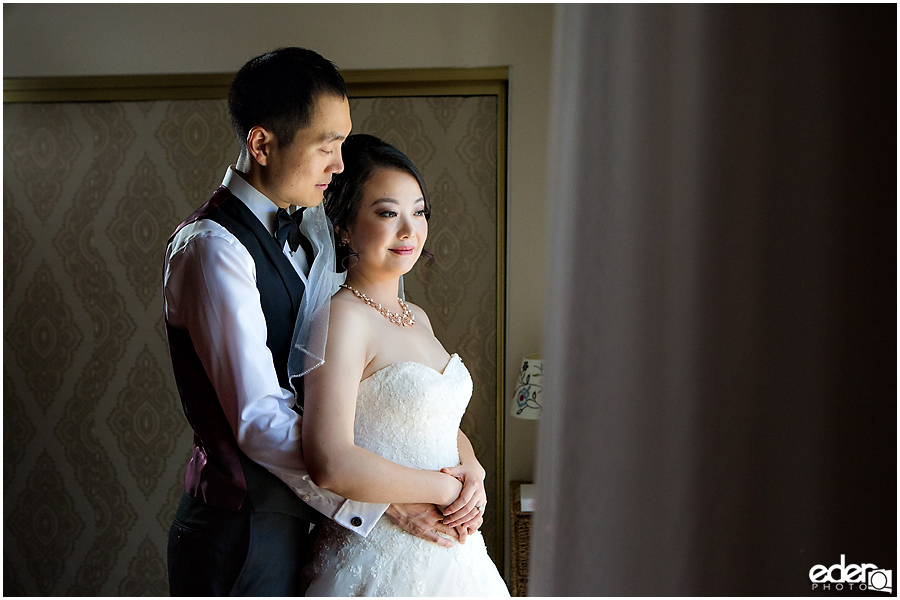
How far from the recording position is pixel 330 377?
123 cm

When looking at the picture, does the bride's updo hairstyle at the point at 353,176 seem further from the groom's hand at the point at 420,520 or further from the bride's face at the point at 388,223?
the groom's hand at the point at 420,520

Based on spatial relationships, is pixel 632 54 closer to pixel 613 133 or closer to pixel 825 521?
pixel 613 133

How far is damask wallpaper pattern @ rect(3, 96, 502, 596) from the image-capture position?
3.23m

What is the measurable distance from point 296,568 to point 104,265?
2.51 metres

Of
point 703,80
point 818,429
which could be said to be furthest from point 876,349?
point 703,80

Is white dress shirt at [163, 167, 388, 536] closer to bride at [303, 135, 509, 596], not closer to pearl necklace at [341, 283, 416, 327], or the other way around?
bride at [303, 135, 509, 596]

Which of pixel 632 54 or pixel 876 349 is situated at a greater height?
pixel 632 54

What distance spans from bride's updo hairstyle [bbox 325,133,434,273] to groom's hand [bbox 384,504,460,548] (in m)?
0.50

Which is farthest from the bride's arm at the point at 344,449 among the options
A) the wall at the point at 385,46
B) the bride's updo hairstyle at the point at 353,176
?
the wall at the point at 385,46

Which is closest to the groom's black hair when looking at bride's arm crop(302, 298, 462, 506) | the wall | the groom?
the groom

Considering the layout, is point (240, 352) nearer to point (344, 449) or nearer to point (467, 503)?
point (344, 449)

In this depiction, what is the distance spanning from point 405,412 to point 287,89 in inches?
26.1

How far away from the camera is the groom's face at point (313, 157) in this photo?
1.39 meters

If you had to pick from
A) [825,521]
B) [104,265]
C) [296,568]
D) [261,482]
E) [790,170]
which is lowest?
[296,568]
